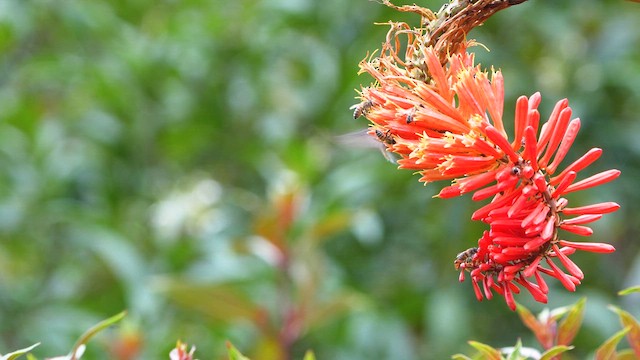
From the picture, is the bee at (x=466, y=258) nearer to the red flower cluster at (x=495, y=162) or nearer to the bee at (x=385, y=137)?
the red flower cluster at (x=495, y=162)

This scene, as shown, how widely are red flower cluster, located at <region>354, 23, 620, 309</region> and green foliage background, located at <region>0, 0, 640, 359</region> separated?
129cm

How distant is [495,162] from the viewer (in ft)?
2.86

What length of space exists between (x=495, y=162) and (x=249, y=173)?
2319 mm

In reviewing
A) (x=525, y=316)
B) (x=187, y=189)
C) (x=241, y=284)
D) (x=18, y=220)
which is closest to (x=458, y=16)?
(x=525, y=316)

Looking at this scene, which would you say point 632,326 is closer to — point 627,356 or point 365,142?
point 627,356

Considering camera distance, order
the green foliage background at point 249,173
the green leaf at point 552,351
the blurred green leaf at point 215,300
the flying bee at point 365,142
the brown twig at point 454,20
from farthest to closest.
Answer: the green foliage background at point 249,173 < the blurred green leaf at point 215,300 < the flying bee at point 365,142 < the brown twig at point 454,20 < the green leaf at point 552,351

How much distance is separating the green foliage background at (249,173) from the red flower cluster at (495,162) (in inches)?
50.8

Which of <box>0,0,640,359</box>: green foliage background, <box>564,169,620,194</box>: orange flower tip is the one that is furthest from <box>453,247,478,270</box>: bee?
<box>0,0,640,359</box>: green foliage background

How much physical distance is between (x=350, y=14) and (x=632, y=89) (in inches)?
34.7

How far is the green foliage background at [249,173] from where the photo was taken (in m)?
2.46

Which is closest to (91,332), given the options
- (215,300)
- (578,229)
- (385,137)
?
(385,137)

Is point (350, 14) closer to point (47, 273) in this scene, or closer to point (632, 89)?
point (632, 89)

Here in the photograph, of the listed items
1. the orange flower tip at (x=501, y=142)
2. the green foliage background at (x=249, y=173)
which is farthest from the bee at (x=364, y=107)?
the green foliage background at (x=249, y=173)

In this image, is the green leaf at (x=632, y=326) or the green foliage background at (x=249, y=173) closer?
the green leaf at (x=632, y=326)
